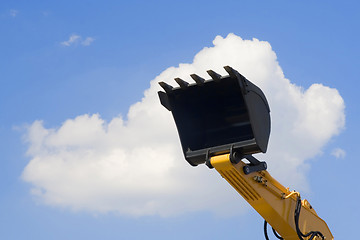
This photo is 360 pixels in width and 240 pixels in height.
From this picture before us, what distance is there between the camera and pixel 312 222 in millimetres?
7609

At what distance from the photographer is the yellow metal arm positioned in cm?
651

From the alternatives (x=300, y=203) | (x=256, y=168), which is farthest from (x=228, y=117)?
(x=300, y=203)

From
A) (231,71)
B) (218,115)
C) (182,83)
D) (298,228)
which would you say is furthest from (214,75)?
(298,228)

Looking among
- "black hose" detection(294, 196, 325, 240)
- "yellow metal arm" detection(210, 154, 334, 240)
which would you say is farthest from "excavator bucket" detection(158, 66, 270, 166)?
"black hose" detection(294, 196, 325, 240)

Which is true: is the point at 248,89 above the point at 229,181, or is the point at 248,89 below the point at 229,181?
above

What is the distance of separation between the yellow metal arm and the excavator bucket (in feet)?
0.67

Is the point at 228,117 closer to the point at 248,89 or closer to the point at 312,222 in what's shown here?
the point at 248,89

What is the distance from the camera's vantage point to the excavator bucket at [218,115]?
6.47 metres

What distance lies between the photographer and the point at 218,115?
22.3ft

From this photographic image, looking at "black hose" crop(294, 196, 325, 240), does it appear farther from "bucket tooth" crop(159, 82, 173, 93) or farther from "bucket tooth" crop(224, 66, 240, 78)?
"bucket tooth" crop(159, 82, 173, 93)

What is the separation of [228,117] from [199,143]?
478 mm

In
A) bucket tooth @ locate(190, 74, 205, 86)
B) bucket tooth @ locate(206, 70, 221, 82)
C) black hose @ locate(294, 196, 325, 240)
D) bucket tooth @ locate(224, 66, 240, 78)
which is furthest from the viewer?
black hose @ locate(294, 196, 325, 240)

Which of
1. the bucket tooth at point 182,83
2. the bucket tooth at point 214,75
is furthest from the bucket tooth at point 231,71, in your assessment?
the bucket tooth at point 182,83

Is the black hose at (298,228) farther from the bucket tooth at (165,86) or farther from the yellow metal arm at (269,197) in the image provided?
the bucket tooth at (165,86)
